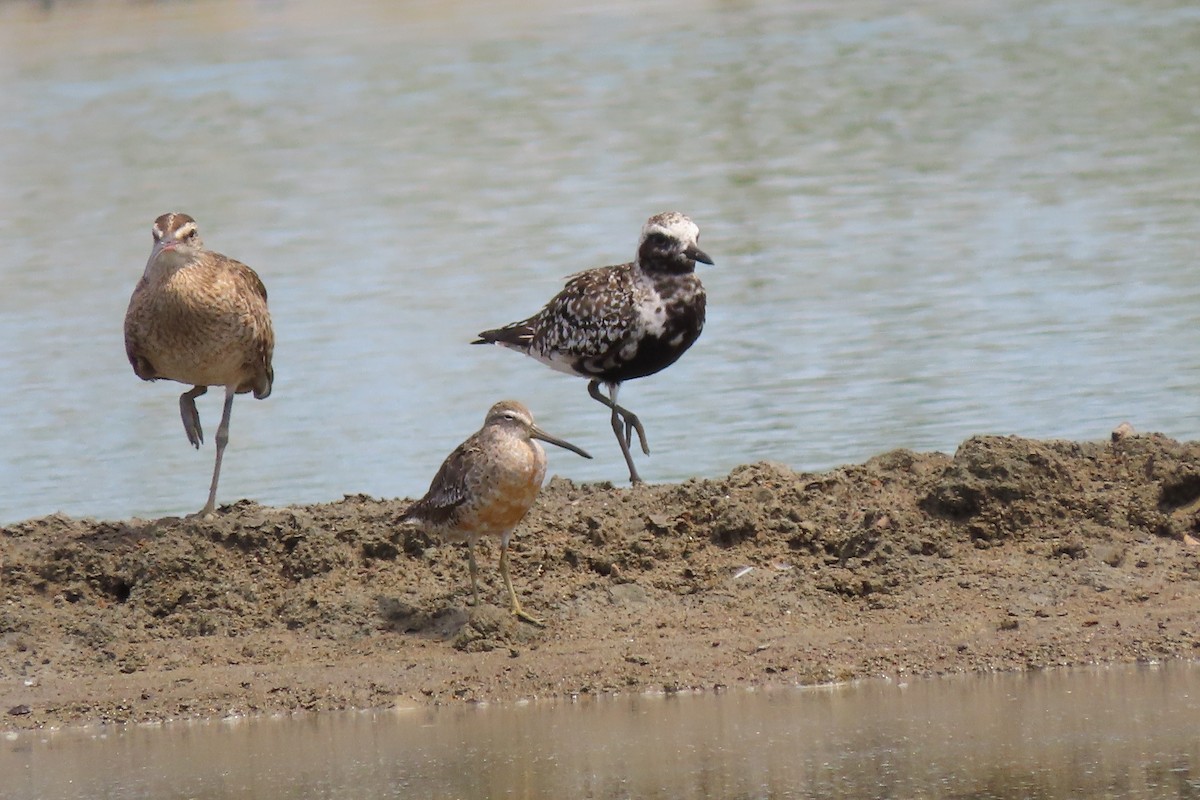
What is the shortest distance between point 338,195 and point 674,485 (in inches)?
668

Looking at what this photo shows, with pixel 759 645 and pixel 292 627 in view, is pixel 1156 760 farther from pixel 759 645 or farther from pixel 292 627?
pixel 292 627

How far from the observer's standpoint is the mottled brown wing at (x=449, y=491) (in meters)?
8.91

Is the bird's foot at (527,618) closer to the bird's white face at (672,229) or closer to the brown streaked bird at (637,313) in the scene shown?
the brown streaked bird at (637,313)

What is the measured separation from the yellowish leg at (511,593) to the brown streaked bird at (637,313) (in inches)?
91.8

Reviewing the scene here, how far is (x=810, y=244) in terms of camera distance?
2073cm

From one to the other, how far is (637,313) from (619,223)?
10.3 meters

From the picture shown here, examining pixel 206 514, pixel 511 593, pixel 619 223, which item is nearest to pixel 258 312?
pixel 206 514

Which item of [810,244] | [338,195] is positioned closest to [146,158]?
[338,195]

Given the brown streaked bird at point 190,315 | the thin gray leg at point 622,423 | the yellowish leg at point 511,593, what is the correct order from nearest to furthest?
the yellowish leg at point 511,593 < the brown streaked bird at point 190,315 < the thin gray leg at point 622,423

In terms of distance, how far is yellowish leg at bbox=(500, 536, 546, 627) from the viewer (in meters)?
8.83

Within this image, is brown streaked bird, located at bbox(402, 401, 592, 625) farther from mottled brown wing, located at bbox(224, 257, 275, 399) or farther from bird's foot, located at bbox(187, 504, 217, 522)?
mottled brown wing, located at bbox(224, 257, 275, 399)

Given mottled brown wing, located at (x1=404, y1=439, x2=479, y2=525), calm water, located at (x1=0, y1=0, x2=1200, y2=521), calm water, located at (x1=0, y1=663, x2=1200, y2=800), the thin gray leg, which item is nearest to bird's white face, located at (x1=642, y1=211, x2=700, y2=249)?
the thin gray leg

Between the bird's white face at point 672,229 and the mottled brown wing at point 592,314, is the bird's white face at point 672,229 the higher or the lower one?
the higher one

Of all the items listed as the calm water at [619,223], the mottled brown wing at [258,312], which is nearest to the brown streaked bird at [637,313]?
the calm water at [619,223]
